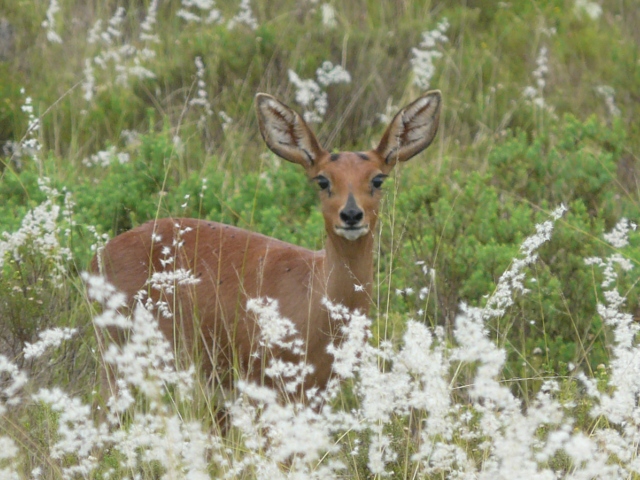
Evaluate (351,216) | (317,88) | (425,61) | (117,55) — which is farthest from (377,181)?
(117,55)

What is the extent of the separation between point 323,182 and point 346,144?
3.93 m

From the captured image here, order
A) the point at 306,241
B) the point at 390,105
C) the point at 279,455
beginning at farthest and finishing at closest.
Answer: the point at 390,105 → the point at 306,241 → the point at 279,455

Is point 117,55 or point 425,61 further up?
point 425,61

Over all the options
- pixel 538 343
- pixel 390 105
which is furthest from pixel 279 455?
pixel 390 105

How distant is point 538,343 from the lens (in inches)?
221

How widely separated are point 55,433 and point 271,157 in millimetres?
4167

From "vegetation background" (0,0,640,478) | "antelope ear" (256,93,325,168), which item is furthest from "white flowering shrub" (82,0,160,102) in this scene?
"antelope ear" (256,93,325,168)

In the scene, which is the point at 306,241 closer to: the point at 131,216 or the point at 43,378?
the point at 131,216

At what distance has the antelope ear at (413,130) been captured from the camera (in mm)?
5230

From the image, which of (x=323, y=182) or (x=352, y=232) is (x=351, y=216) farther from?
(x=323, y=182)

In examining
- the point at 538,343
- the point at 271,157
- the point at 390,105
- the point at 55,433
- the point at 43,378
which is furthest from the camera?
the point at 390,105

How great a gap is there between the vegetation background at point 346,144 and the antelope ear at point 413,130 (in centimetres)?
29

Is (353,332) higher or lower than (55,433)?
higher

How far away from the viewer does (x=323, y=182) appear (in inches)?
199
